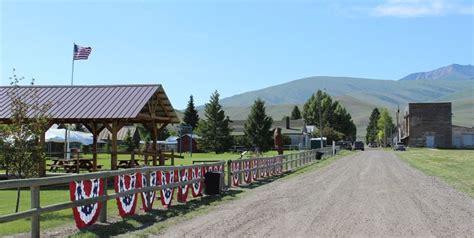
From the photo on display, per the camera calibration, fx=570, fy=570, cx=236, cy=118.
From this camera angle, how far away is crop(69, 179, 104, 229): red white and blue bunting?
1043 cm

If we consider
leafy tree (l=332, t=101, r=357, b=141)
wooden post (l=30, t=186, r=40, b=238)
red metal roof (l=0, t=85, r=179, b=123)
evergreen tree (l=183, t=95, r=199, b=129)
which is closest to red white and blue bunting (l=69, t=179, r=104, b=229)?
wooden post (l=30, t=186, r=40, b=238)

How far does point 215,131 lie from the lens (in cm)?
8544

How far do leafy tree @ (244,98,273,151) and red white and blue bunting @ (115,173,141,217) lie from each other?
7222cm

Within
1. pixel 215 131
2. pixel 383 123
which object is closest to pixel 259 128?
pixel 215 131

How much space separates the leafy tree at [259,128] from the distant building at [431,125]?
152ft

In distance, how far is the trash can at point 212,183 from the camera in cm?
1816

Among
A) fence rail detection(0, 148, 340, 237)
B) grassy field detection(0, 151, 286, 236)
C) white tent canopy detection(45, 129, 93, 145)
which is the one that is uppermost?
white tent canopy detection(45, 129, 93, 145)

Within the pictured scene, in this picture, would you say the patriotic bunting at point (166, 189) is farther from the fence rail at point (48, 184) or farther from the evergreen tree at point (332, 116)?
the evergreen tree at point (332, 116)

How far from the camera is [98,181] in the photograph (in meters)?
11.4

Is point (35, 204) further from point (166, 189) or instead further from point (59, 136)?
point (59, 136)

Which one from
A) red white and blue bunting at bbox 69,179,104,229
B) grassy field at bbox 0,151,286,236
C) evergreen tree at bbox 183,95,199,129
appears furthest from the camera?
evergreen tree at bbox 183,95,199,129

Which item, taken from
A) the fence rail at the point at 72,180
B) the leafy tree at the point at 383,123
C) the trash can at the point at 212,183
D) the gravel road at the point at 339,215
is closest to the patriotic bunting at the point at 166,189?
the fence rail at the point at 72,180

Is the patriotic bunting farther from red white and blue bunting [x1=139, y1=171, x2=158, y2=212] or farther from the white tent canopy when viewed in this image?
the white tent canopy

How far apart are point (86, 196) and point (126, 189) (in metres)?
1.88
